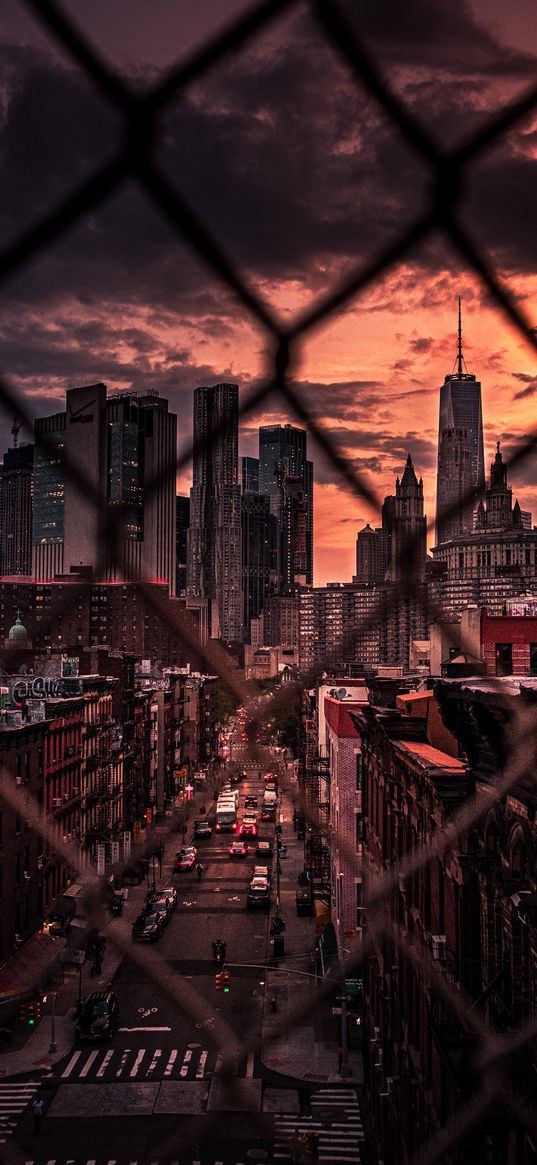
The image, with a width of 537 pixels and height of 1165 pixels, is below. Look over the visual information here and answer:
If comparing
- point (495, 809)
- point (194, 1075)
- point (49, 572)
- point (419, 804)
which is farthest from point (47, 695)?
point (49, 572)

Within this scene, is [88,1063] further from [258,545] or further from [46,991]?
[258,545]

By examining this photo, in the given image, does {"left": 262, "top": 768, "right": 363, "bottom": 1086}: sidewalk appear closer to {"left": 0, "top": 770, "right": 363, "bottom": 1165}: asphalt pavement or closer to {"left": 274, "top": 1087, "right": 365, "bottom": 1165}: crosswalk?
{"left": 0, "top": 770, "right": 363, "bottom": 1165}: asphalt pavement

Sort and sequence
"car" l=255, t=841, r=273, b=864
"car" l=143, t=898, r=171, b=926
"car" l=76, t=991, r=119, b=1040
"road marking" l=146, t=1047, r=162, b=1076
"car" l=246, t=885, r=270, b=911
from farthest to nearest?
1. "car" l=255, t=841, r=273, b=864
2. "car" l=246, t=885, r=270, b=911
3. "car" l=143, t=898, r=171, b=926
4. "car" l=76, t=991, r=119, b=1040
5. "road marking" l=146, t=1047, r=162, b=1076

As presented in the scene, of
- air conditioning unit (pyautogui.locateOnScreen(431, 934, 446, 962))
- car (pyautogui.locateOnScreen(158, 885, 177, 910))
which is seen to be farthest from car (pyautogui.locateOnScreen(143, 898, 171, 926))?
air conditioning unit (pyautogui.locateOnScreen(431, 934, 446, 962))

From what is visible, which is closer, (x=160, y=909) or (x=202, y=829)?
(x=160, y=909)

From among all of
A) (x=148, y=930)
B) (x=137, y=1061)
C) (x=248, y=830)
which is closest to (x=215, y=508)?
(x=137, y=1061)

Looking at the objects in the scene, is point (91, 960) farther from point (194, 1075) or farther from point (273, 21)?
point (273, 21)

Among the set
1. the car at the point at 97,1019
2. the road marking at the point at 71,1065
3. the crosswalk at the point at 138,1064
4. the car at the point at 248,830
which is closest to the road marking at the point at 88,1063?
the crosswalk at the point at 138,1064
